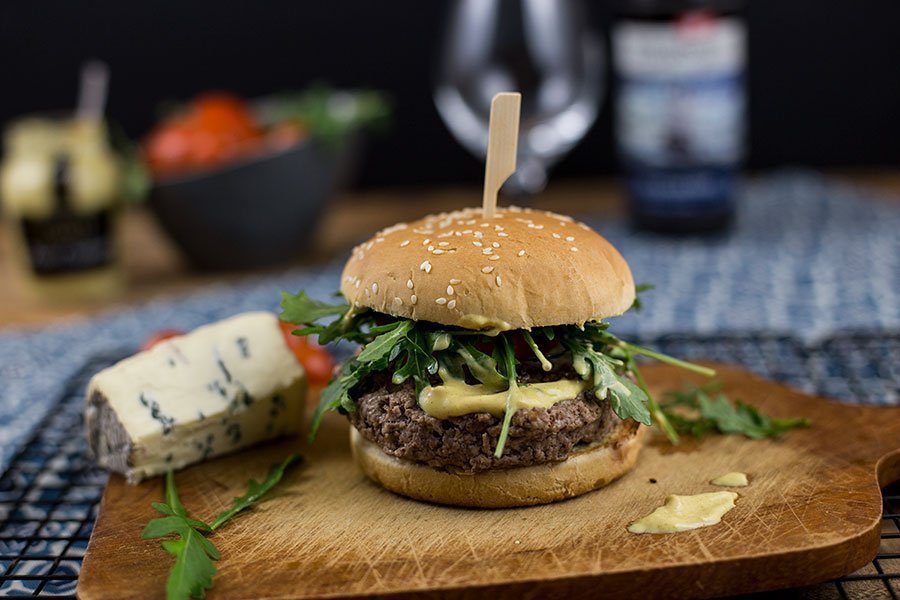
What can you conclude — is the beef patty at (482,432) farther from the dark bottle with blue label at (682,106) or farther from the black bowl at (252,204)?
the dark bottle with blue label at (682,106)

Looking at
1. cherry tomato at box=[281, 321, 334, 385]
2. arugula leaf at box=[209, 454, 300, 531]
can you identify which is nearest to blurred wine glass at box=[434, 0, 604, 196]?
cherry tomato at box=[281, 321, 334, 385]

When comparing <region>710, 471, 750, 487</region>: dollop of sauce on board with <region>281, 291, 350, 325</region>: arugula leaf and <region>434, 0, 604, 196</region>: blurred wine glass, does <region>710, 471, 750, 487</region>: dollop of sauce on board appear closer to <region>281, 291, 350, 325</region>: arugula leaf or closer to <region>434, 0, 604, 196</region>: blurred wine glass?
<region>281, 291, 350, 325</region>: arugula leaf

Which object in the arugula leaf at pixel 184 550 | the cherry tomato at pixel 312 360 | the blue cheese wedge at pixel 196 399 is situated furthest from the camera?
the cherry tomato at pixel 312 360

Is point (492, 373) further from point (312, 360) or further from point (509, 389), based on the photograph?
point (312, 360)

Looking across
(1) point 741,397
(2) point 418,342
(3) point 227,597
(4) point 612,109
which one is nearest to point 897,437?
(1) point 741,397

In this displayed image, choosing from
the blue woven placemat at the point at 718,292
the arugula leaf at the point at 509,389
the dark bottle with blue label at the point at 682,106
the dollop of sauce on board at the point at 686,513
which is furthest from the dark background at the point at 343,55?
the dollop of sauce on board at the point at 686,513

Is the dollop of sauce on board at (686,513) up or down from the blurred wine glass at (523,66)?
down
